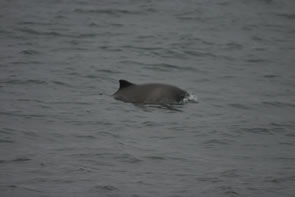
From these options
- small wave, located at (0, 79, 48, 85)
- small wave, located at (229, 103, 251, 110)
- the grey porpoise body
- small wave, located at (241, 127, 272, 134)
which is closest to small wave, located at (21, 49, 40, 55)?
small wave, located at (0, 79, 48, 85)

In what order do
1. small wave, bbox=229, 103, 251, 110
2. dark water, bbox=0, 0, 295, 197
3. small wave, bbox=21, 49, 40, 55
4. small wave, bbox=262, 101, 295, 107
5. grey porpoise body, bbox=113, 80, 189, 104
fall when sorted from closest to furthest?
dark water, bbox=0, 0, 295, 197, grey porpoise body, bbox=113, 80, 189, 104, small wave, bbox=229, 103, 251, 110, small wave, bbox=262, 101, 295, 107, small wave, bbox=21, 49, 40, 55

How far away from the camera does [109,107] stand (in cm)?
1541

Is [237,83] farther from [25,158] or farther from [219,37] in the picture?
→ [25,158]

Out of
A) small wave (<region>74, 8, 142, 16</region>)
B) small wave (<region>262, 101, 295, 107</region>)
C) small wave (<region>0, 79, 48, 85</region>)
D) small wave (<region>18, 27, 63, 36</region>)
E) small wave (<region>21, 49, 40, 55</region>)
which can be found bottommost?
small wave (<region>262, 101, 295, 107</region>)

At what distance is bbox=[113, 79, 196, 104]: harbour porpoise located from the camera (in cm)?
1566

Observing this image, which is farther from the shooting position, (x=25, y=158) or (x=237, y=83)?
(x=237, y=83)

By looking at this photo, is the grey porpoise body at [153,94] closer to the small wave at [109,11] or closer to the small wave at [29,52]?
the small wave at [29,52]

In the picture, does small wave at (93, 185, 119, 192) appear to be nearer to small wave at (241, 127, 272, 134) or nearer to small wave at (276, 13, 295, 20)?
small wave at (241, 127, 272, 134)

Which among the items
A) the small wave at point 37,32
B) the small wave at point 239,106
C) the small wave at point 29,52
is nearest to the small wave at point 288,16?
the small wave at point 37,32

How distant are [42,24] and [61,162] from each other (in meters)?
16.3

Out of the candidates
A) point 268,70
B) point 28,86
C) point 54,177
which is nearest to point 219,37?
point 268,70

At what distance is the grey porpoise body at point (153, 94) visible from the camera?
51.4ft

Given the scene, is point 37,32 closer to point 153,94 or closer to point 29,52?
point 29,52

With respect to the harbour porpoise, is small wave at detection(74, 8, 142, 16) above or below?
above
